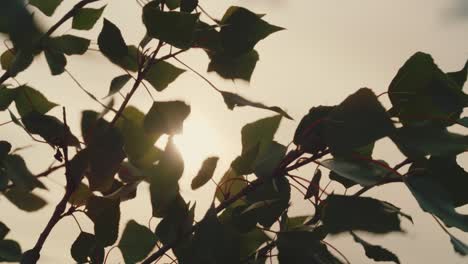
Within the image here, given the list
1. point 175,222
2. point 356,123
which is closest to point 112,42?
point 175,222

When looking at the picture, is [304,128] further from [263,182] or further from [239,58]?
[239,58]

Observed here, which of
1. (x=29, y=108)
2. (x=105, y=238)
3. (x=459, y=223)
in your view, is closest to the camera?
(x=459, y=223)

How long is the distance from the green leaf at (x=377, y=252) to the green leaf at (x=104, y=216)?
0.37m

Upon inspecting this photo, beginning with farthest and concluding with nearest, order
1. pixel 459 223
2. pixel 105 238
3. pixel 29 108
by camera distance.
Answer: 1. pixel 29 108
2. pixel 105 238
3. pixel 459 223

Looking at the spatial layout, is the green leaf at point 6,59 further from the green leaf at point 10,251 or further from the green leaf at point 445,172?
the green leaf at point 445,172

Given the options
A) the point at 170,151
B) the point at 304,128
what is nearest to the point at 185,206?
the point at 170,151

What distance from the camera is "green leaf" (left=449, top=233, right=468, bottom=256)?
641mm

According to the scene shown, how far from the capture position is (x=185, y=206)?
0.80 meters

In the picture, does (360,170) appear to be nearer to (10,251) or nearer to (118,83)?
(118,83)

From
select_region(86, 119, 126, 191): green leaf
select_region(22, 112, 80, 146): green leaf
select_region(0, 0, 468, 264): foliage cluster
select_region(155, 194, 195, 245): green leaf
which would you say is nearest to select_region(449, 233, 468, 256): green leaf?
select_region(0, 0, 468, 264): foliage cluster

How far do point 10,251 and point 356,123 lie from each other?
60 cm

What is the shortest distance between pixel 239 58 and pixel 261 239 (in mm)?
302

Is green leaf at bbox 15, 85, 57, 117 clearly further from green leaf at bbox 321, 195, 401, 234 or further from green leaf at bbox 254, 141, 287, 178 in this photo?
green leaf at bbox 321, 195, 401, 234

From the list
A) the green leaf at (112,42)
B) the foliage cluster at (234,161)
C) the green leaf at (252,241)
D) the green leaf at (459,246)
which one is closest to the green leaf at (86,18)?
the foliage cluster at (234,161)
